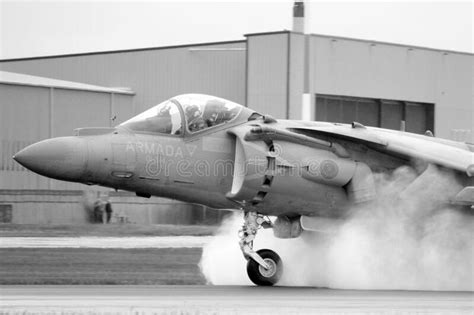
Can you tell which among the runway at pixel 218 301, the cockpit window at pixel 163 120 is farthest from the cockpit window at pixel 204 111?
the runway at pixel 218 301

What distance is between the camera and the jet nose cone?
13.4 metres

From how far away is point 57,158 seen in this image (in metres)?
13.5

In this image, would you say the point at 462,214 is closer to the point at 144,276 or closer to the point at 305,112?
the point at 144,276

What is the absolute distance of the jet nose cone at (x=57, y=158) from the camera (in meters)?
13.4

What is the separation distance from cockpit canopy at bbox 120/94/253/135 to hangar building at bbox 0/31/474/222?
1834 centimetres

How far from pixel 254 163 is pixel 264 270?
172 centimetres

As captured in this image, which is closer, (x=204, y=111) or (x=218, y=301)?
(x=218, y=301)

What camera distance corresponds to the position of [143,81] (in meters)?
42.0

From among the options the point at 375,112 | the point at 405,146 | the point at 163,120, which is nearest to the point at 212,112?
the point at 163,120

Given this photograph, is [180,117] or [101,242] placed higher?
[180,117]

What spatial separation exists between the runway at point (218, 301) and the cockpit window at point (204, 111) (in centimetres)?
263

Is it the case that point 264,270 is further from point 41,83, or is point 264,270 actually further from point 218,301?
point 41,83

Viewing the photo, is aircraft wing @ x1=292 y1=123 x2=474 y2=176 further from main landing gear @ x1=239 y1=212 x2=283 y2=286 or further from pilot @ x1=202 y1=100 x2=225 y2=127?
main landing gear @ x1=239 y1=212 x2=283 y2=286

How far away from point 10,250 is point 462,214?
10457 millimetres
